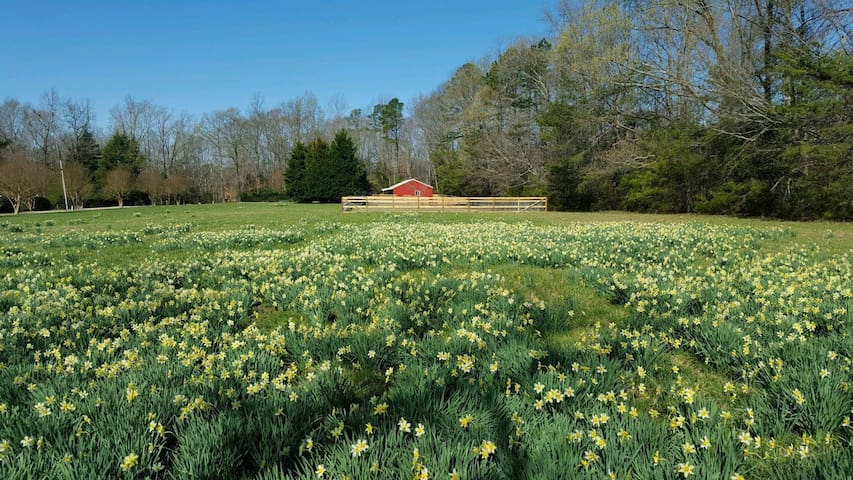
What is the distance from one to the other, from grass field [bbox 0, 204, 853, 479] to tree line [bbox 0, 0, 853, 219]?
18522 millimetres

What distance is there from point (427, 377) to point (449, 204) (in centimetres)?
3014

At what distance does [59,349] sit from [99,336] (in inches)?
18.0

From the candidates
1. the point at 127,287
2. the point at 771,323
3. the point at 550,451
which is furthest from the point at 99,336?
the point at 771,323

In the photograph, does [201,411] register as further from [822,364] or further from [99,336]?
[822,364]

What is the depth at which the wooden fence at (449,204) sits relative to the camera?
31594mm

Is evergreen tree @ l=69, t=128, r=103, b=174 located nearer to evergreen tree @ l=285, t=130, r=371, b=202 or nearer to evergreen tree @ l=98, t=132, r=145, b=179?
evergreen tree @ l=98, t=132, r=145, b=179

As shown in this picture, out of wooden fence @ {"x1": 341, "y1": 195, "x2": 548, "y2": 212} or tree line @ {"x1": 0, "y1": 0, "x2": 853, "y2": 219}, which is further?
wooden fence @ {"x1": 341, "y1": 195, "x2": 548, "y2": 212}

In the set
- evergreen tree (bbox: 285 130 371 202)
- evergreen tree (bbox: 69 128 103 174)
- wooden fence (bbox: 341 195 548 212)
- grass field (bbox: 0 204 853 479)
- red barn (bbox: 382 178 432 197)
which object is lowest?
grass field (bbox: 0 204 853 479)

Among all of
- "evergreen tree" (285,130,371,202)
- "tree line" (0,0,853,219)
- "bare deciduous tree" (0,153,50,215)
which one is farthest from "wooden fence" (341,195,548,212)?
"bare deciduous tree" (0,153,50,215)

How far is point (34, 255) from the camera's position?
7773 mm

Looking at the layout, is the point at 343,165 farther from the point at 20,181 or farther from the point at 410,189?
the point at 20,181

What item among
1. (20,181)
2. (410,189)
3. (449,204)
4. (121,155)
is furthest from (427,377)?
(121,155)

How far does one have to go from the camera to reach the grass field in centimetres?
190

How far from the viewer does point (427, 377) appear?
2611 millimetres
